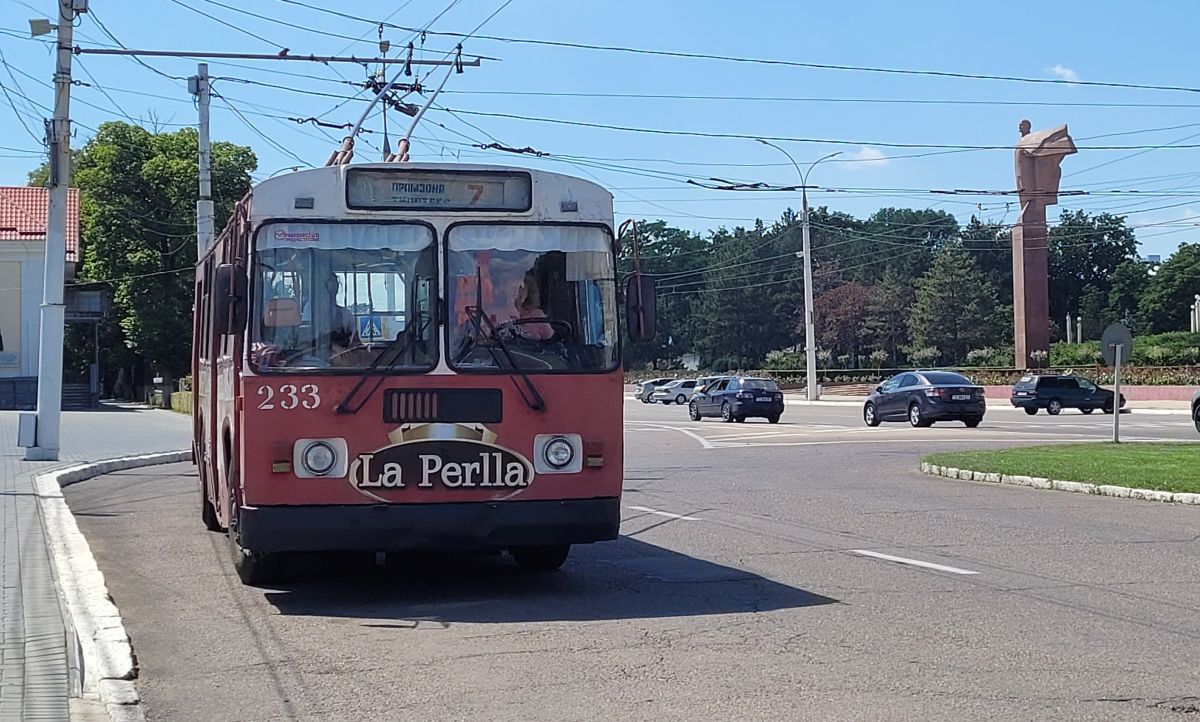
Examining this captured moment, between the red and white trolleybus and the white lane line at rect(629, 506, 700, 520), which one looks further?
the white lane line at rect(629, 506, 700, 520)

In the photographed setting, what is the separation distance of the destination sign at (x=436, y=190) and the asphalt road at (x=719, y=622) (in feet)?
8.95

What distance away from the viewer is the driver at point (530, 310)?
933cm

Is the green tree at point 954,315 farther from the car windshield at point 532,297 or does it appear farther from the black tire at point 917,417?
the car windshield at point 532,297

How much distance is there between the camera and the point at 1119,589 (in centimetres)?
941

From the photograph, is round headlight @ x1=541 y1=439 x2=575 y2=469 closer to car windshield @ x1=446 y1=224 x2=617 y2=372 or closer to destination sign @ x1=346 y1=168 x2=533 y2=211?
car windshield @ x1=446 y1=224 x2=617 y2=372

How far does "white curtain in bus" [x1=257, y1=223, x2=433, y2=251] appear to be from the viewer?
29.9ft

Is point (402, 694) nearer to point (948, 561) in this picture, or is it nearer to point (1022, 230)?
point (948, 561)

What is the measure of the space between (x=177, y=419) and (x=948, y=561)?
38.3 meters

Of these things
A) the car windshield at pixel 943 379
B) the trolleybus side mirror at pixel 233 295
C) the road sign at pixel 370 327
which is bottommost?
Result: the car windshield at pixel 943 379

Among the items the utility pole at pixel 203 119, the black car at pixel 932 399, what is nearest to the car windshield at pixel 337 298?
the utility pole at pixel 203 119

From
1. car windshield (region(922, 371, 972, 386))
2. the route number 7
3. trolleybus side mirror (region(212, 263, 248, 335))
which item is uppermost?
the route number 7

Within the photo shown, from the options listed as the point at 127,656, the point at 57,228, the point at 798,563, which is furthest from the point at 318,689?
the point at 57,228

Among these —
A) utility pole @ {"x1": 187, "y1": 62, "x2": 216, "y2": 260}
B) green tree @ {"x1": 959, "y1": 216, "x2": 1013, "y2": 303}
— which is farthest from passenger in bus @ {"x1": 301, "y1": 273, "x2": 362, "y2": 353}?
green tree @ {"x1": 959, "y1": 216, "x2": 1013, "y2": 303}

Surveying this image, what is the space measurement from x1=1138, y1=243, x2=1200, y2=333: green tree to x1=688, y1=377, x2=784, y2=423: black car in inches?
2832
